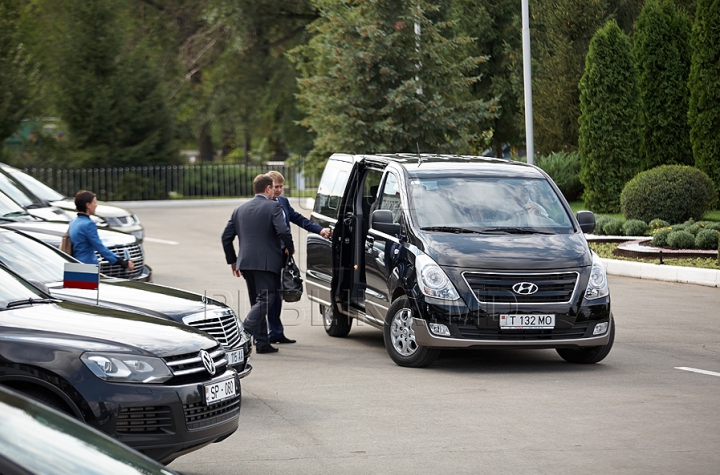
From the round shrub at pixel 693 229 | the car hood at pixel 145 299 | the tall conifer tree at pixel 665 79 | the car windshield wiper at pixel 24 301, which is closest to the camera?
the car windshield wiper at pixel 24 301

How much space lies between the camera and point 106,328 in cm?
654

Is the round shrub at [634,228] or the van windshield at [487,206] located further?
the round shrub at [634,228]

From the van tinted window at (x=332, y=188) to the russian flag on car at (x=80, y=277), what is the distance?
408cm

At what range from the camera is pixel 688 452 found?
7.24 meters

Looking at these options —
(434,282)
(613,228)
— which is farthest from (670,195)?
(434,282)

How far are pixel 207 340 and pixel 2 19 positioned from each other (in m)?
32.1

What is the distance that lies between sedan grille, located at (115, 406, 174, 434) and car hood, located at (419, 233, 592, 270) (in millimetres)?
4457

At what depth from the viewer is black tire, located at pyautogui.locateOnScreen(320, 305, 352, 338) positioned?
12.7 metres

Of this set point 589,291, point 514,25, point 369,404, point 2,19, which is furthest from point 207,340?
point 2,19

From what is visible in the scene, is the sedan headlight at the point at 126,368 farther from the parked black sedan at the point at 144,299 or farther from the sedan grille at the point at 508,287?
the sedan grille at the point at 508,287

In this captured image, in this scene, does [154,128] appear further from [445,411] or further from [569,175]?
[445,411]

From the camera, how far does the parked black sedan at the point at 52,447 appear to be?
308 centimetres

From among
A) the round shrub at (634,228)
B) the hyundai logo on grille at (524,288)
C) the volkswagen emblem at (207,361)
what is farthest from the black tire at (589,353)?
the round shrub at (634,228)

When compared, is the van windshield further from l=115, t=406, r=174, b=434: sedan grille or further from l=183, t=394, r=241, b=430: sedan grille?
l=115, t=406, r=174, b=434: sedan grille
